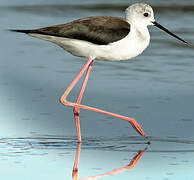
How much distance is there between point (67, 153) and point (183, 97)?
2.20 m

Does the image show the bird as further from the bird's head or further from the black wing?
the bird's head

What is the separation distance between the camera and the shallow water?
234 inches

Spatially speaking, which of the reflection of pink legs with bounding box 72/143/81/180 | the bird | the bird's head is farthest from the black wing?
the reflection of pink legs with bounding box 72/143/81/180

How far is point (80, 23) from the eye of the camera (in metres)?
7.09

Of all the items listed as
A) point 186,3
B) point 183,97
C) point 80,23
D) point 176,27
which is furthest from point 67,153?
point 186,3

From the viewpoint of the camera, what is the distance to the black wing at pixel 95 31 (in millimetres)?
6969

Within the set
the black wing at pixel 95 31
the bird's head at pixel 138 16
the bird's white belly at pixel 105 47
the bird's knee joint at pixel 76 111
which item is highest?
the bird's head at pixel 138 16

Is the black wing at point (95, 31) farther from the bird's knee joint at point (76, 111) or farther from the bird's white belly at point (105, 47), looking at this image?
the bird's knee joint at point (76, 111)

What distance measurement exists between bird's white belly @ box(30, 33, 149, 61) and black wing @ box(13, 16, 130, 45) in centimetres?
5

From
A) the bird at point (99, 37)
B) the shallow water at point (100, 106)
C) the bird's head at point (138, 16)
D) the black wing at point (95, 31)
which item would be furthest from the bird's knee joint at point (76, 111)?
the bird's head at point (138, 16)

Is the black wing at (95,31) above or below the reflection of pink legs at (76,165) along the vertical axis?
above

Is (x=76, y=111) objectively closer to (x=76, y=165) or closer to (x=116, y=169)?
(x=76, y=165)

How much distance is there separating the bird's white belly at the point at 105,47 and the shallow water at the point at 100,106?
70 cm

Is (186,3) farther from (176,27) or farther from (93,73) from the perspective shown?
(93,73)
